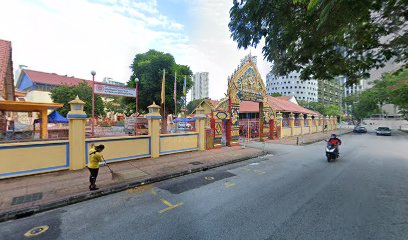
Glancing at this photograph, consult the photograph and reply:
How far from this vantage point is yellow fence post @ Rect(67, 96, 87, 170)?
728 centimetres

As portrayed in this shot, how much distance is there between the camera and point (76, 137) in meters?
7.36

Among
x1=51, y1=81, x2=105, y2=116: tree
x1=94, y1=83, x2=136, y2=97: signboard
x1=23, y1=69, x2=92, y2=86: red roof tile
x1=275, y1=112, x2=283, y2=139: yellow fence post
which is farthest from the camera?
x1=23, y1=69, x2=92, y2=86: red roof tile

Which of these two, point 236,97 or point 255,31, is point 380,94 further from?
point 255,31

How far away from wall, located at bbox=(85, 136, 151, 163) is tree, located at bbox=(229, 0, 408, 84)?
6.69 metres

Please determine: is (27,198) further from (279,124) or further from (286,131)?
(286,131)

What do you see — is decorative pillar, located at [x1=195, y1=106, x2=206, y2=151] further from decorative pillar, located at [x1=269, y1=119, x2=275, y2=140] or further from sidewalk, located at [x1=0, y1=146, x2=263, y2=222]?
decorative pillar, located at [x1=269, y1=119, x2=275, y2=140]

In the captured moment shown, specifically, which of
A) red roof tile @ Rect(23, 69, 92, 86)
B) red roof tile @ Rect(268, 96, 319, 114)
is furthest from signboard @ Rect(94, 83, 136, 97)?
red roof tile @ Rect(23, 69, 92, 86)

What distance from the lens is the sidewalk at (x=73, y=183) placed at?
14.9 ft

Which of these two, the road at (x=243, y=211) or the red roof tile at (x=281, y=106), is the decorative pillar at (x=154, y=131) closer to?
the road at (x=243, y=211)

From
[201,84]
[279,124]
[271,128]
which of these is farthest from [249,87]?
[201,84]

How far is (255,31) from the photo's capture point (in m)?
6.18

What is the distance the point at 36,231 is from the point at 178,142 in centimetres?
756

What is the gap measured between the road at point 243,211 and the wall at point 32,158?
10.7 feet

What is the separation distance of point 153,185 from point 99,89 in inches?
208
